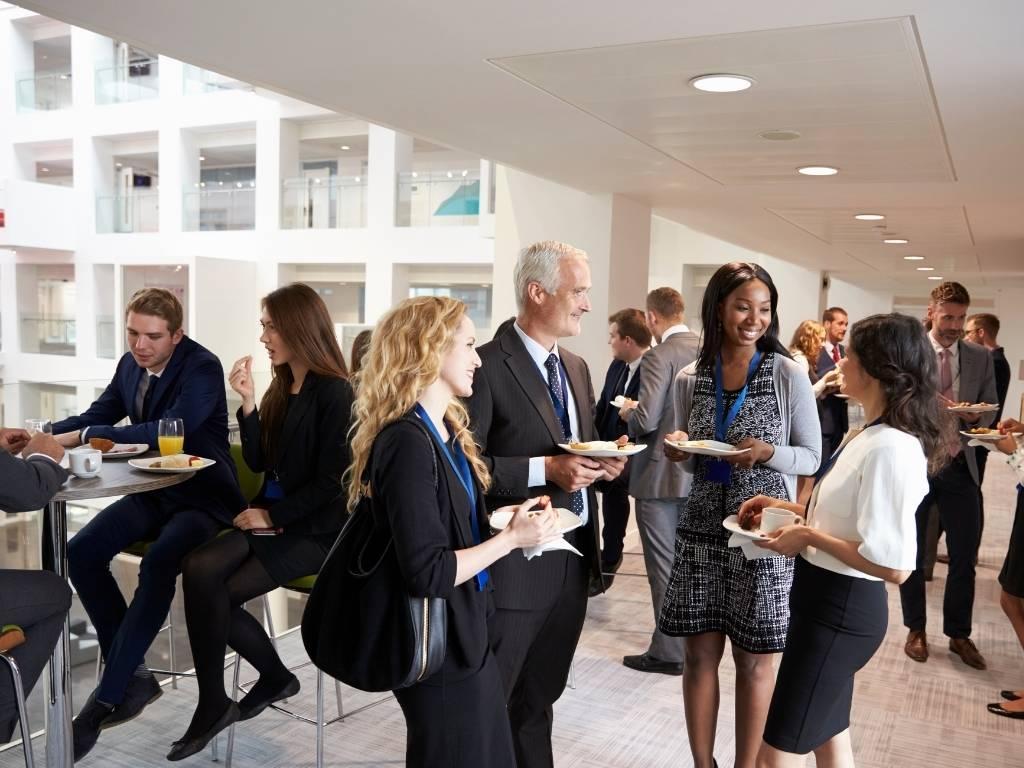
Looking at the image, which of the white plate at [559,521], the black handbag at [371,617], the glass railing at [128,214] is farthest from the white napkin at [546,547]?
the glass railing at [128,214]

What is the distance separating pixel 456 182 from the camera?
14922 millimetres

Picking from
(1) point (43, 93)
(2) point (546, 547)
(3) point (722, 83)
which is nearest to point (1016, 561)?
(3) point (722, 83)

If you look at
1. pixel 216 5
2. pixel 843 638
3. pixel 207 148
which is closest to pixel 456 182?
pixel 207 148

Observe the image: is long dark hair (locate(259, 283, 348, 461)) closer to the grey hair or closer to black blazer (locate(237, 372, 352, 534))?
black blazer (locate(237, 372, 352, 534))

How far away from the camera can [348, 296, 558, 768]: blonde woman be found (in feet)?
5.38

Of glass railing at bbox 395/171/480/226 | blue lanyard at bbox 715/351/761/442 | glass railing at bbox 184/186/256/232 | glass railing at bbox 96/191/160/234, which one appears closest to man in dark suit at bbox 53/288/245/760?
blue lanyard at bbox 715/351/761/442

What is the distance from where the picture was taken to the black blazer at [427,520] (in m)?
1.62

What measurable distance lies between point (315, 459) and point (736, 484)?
1.28 metres

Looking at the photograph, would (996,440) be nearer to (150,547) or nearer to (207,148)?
(150,547)

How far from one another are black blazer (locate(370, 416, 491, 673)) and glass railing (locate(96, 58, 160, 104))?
18.9m

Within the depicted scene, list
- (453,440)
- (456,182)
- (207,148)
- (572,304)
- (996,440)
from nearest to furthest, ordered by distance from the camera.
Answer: (453,440) → (572,304) → (996,440) → (456,182) → (207,148)

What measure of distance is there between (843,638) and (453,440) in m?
0.96

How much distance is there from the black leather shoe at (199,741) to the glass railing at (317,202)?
14.2m

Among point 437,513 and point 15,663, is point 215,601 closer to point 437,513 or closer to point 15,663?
point 15,663
